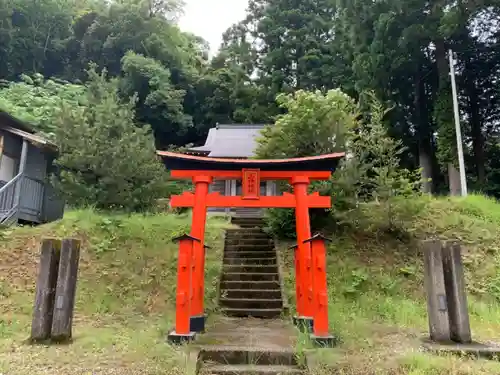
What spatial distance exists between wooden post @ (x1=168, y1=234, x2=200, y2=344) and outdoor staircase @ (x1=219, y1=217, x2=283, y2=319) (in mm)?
2311

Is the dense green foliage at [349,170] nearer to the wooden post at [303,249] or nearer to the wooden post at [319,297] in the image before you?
the wooden post at [303,249]

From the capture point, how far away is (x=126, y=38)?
86.4ft

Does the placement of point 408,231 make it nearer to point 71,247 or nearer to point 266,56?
point 71,247

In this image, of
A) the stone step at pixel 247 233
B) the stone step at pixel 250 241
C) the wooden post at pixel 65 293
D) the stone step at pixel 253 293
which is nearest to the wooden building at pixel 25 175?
the stone step at pixel 247 233

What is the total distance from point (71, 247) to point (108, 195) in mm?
5291

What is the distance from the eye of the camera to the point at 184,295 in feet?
21.0

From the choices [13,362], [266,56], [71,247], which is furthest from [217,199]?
[266,56]

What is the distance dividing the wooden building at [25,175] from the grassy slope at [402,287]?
26.3ft

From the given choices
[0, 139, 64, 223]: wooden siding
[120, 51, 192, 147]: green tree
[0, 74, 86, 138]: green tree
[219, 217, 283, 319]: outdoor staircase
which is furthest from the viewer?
[120, 51, 192, 147]: green tree

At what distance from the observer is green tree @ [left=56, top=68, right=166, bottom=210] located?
1118 cm

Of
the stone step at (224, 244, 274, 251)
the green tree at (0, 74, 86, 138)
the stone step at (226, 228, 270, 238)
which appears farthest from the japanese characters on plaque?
the green tree at (0, 74, 86, 138)

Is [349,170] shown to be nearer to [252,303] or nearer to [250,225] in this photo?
[252,303]

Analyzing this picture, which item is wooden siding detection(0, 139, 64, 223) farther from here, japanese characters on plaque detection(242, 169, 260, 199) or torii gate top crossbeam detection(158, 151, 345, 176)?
japanese characters on plaque detection(242, 169, 260, 199)

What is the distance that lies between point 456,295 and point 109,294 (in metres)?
6.56
